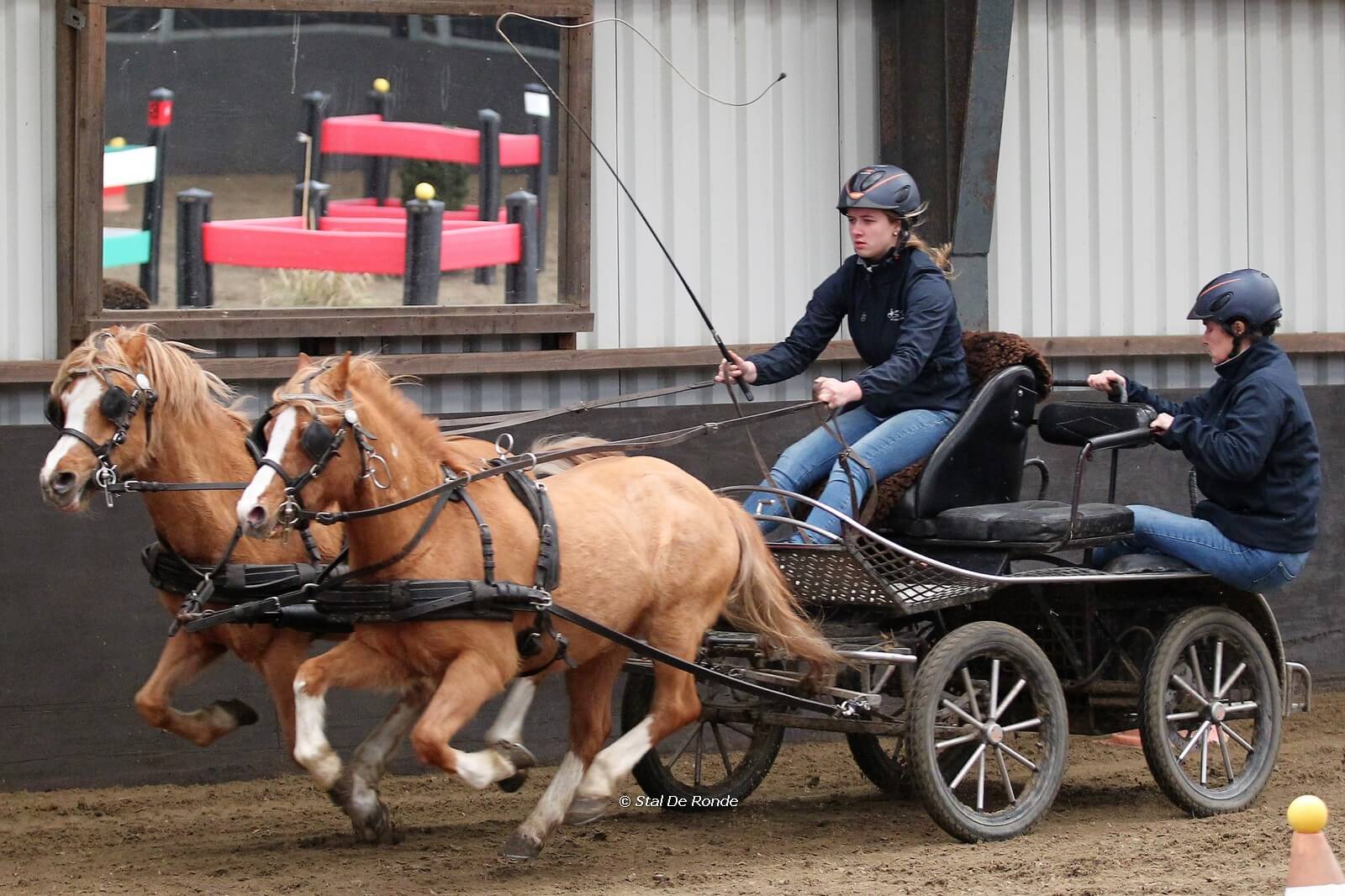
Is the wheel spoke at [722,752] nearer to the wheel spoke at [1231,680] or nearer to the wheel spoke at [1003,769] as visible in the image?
the wheel spoke at [1003,769]

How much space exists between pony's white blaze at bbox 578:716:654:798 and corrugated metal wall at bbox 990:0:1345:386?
394 cm

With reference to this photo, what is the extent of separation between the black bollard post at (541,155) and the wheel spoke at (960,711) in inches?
115

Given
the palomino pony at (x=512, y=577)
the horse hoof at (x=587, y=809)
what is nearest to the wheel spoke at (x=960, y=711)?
the palomino pony at (x=512, y=577)

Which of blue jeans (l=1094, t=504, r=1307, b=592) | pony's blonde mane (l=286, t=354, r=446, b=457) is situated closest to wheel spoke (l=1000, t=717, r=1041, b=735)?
blue jeans (l=1094, t=504, r=1307, b=592)

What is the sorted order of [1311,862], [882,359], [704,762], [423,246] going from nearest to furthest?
1. [1311,862]
2. [882,359]
3. [704,762]
4. [423,246]

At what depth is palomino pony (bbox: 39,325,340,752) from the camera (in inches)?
206

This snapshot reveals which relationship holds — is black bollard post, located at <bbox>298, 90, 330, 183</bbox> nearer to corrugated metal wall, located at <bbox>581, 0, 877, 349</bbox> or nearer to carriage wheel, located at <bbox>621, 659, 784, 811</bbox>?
corrugated metal wall, located at <bbox>581, 0, 877, 349</bbox>

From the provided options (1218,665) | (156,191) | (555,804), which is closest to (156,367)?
(156,191)

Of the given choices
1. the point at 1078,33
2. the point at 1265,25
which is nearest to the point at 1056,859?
the point at 1078,33

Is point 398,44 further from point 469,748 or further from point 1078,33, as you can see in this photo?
point 1078,33

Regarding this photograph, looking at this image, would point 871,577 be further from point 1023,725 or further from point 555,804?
point 555,804

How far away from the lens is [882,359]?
634 centimetres

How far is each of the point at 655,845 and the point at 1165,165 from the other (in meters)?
4.92

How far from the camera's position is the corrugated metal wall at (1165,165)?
8672 millimetres
